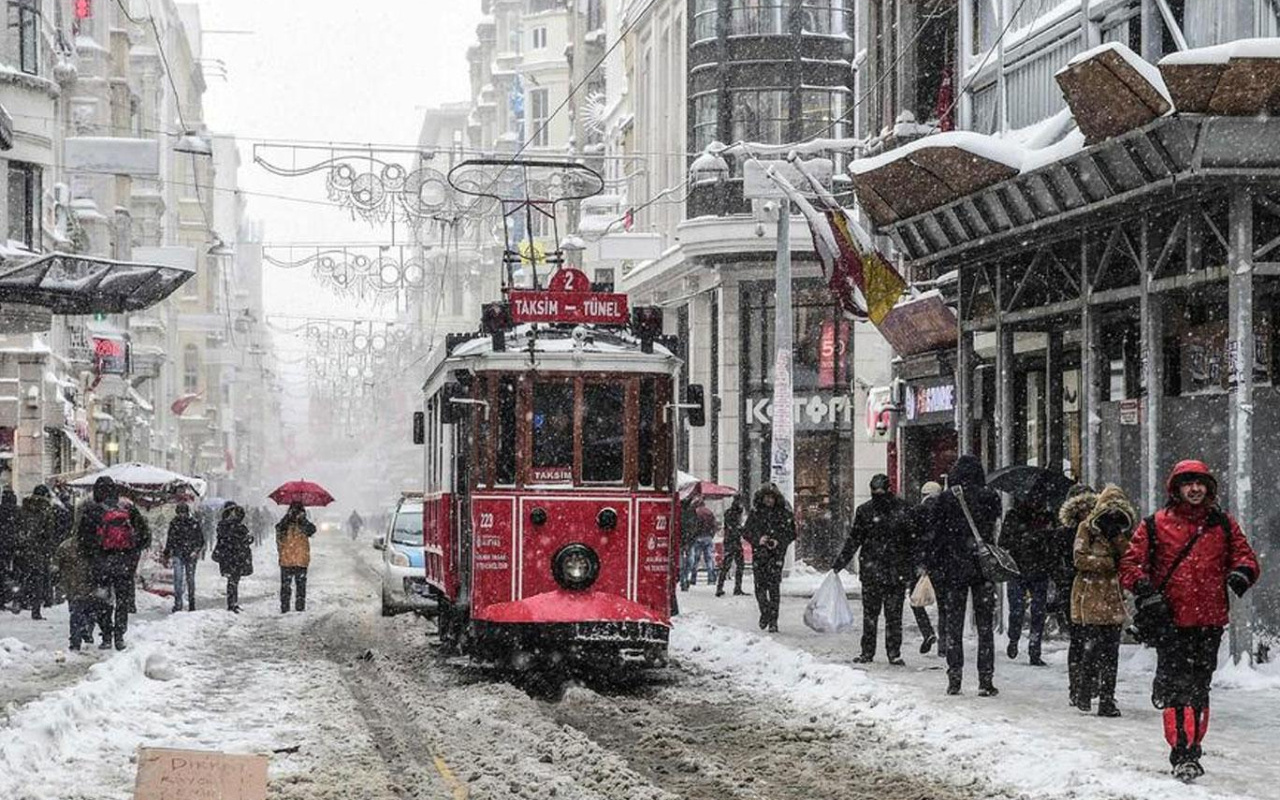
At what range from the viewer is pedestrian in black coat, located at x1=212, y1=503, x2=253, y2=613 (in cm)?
2931

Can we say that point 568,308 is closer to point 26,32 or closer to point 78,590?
point 78,590

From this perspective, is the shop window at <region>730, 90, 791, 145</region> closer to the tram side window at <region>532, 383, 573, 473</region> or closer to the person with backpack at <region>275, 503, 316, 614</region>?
the person with backpack at <region>275, 503, 316, 614</region>

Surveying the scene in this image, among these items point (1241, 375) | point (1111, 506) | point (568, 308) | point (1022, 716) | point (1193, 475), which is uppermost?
point (568, 308)

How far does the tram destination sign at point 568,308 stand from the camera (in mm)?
19391

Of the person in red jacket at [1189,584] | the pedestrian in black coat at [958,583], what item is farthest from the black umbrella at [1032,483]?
the person in red jacket at [1189,584]

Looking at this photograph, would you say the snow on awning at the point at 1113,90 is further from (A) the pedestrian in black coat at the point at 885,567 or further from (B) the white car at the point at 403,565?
(B) the white car at the point at 403,565

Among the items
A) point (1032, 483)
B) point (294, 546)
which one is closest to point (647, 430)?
point (1032, 483)

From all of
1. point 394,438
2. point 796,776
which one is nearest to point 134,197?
point 394,438

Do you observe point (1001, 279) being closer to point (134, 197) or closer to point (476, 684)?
point (476, 684)

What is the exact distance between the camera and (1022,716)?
15195 millimetres

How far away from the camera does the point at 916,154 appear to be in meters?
22.5

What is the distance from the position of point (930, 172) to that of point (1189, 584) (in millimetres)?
11337

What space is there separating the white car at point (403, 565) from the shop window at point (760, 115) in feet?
66.0

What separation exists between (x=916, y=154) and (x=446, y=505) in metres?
6.32
